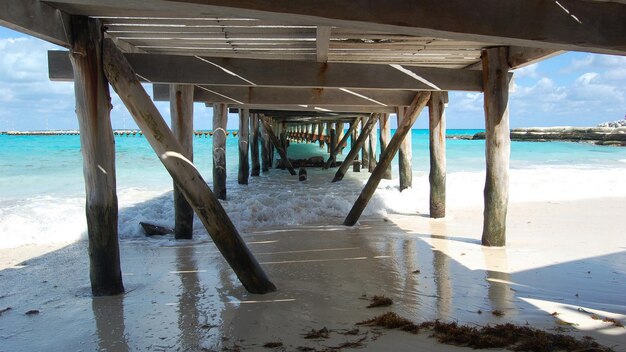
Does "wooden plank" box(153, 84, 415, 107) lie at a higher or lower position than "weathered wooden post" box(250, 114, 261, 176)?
higher

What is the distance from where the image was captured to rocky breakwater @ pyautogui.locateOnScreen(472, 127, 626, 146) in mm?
41188

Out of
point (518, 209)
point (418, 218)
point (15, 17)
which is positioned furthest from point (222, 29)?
point (518, 209)

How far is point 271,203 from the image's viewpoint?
30.6 feet

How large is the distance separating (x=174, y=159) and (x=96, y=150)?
585mm

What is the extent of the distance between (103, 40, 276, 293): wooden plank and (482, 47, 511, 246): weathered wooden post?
3.03 metres

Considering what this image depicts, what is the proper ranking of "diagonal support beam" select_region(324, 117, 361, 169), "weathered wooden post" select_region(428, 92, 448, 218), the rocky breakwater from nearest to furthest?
"weathered wooden post" select_region(428, 92, 448, 218), "diagonal support beam" select_region(324, 117, 361, 169), the rocky breakwater

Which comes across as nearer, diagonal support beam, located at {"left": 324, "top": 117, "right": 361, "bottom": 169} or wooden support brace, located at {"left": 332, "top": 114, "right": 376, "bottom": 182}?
wooden support brace, located at {"left": 332, "top": 114, "right": 376, "bottom": 182}

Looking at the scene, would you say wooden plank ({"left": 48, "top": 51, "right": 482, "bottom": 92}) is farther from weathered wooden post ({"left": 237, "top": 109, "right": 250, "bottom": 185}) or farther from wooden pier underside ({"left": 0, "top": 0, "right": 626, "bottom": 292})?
weathered wooden post ({"left": 237, "top": 109, "right": 250, "bottom": 185})

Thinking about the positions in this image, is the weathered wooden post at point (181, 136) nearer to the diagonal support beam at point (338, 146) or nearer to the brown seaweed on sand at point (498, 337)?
the brown seaweed on sand at point (498, 337)

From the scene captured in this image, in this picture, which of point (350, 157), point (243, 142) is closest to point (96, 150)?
point (243, 142)

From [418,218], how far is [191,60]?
4.37 m

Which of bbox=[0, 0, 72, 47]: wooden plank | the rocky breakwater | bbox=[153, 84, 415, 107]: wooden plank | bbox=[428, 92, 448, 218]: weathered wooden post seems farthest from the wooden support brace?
the rocky breakwater

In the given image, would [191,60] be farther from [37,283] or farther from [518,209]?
[518,209]

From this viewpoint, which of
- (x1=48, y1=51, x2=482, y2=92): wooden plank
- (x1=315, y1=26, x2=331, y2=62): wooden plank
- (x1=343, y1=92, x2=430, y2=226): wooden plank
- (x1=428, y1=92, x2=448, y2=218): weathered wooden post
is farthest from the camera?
(x1=428, y1=92, x2=448, y2=218): weathered wooden post
